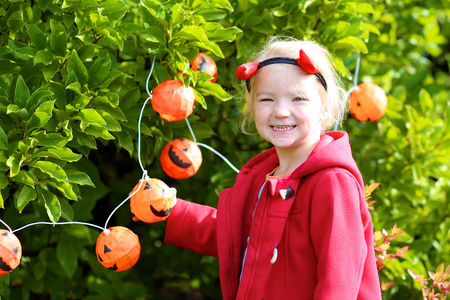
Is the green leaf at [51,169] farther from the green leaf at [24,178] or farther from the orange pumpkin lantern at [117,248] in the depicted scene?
the orange pumpkin lantern at [117,248]

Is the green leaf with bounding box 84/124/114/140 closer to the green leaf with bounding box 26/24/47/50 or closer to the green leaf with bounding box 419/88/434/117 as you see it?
the green leaf with bounding box 26/24/47/50

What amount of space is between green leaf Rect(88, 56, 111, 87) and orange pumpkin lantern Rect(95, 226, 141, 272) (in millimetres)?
539

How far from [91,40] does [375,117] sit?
1293 mm

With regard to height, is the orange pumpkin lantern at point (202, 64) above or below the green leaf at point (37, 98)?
below

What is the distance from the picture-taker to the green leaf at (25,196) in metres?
1.80

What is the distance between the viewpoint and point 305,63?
1762 millimetres

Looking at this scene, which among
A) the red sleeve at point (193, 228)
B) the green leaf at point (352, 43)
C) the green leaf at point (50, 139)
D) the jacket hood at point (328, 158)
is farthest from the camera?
the green leaf at point (352, 43)

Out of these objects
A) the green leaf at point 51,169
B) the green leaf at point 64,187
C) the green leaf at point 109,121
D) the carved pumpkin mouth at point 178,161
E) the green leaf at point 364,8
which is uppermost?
the green leaf at point 364,8

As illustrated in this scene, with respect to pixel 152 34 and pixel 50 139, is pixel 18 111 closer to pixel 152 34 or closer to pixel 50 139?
pixel 50 139

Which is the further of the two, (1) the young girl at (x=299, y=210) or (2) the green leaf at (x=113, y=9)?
(2) the green leaf at (x=113, y=9)

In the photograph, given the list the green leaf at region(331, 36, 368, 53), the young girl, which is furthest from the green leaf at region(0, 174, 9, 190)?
the green leaf at region(331, 36, 368, 53)

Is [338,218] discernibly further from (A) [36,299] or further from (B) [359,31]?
(A) [36,299]

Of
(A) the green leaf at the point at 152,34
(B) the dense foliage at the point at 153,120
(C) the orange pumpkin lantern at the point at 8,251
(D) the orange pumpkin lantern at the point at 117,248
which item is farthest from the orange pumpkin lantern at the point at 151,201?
(A) the green leaf at the point at 152,34

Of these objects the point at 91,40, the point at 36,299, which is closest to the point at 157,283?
the point at 36,299
